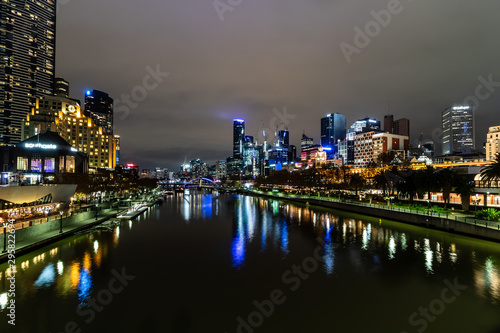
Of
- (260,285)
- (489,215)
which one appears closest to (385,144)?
(489,215)

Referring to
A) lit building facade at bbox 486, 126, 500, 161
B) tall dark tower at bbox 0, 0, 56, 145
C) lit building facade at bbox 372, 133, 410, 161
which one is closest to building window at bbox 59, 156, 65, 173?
tall dark tower at bbox 0, 0, 56, 145

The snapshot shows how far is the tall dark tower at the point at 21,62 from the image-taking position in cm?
12275

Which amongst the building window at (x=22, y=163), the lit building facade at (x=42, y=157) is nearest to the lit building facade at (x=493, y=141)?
the lit building facade at (x=42, y=157)

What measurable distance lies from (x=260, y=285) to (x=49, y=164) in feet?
254

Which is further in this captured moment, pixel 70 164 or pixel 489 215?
pixel 70 164

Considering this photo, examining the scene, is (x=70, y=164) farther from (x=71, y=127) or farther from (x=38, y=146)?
(x=71, y=127)

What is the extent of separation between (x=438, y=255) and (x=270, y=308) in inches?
785

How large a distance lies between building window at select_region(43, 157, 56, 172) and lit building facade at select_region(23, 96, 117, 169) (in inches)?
1210

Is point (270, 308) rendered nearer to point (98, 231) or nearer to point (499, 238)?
point (499, 238)

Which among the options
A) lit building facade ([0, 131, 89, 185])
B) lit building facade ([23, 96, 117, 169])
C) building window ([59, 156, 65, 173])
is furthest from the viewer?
lit building facade ([23, 96, 117, 169])

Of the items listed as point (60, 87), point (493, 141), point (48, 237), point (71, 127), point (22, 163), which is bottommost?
point (48, 237)

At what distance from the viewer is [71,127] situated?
12662 cm

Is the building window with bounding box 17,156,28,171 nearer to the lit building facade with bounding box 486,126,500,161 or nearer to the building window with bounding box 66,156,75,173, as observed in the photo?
the building window with bounding box 66,156,75,173

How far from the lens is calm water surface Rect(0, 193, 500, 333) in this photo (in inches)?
607
